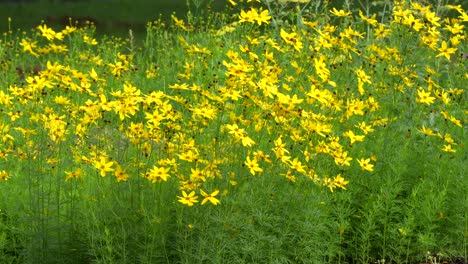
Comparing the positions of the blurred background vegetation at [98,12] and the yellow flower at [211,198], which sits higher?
the yellow flower at [211,198]

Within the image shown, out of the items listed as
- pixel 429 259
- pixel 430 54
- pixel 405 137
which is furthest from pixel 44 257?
pixel 430 54

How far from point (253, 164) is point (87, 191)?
4.53 ft

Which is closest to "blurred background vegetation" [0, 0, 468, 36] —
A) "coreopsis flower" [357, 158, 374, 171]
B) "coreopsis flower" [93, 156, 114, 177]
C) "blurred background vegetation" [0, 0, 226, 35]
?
"blurred background vegetation" [0, 0, 226, 35]

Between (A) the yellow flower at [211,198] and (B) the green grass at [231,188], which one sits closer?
(A) the yellow flower at [211,198]

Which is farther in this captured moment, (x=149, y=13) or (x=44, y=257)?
(x=149, y=13)

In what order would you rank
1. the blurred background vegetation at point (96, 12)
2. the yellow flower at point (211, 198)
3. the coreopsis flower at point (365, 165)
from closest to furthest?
the yellow flower at point (211, 198) < the coreopsis flower at point (365, 165) < the blurred background vegetation at point (96, 12)

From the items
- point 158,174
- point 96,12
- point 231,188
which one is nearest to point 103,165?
point 158,174

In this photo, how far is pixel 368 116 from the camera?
6.52 m

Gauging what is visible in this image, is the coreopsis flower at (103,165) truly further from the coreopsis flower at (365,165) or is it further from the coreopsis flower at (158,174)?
the coreopsis flower at (365,165)

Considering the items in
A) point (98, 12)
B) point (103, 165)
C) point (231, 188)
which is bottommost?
point (98, 12)

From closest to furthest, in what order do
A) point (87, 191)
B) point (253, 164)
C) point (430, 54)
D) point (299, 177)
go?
point (253, 164)
point (299, 177)
point (87, 191)
point (430, 54)

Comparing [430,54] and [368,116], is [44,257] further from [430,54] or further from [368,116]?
[430,54]

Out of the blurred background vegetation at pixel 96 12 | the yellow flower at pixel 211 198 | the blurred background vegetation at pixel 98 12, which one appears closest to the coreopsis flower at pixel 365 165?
the yellow flower at pixel 211 198

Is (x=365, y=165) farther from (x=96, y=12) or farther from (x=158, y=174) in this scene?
(x=96, y=12)
